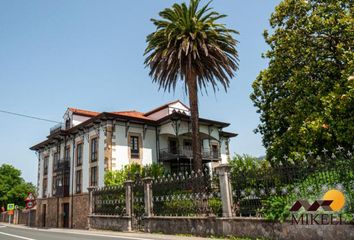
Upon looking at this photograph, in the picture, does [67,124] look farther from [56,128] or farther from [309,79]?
[309,79]

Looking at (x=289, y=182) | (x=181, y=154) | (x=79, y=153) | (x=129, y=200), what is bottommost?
(x=129, y=200)

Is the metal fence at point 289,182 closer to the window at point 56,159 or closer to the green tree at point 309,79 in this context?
the green tree at point 309,79

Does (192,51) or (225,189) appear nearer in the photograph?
(225,189)

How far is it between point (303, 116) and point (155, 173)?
13.1 meters

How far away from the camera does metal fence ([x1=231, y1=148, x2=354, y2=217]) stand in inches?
391

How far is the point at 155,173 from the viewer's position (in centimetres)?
2547

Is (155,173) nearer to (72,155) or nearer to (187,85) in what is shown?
(187,85)

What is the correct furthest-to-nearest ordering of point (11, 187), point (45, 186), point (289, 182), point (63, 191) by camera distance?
point (11, 187)
point (45, 186)
point (63, 191)
point (289, 182)

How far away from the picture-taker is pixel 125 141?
2891cm

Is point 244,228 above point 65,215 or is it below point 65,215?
below

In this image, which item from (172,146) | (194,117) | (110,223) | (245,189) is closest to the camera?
(245,189)

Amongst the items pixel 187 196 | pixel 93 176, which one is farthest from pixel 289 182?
pixel 93 176

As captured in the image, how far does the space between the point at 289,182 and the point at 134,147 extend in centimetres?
2000
